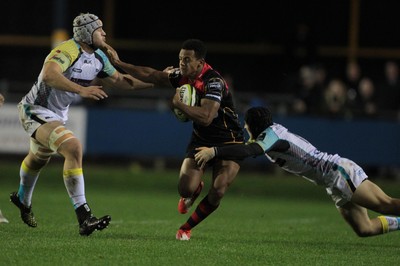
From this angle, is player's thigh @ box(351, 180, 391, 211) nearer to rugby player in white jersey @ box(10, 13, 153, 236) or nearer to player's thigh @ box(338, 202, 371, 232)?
player's thigh @ box(338, 202, 371, 232)

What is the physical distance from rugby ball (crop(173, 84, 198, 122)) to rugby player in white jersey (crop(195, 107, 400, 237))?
69 centimetres

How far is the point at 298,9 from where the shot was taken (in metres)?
27.3

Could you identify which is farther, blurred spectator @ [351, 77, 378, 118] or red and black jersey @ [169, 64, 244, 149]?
blurred spectator @ [351, 77, 378, 118]

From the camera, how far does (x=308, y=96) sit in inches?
855

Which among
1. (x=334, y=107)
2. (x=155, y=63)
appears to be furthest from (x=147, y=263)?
(x=155, y=63)

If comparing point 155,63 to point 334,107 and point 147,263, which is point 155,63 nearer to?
point 334,107

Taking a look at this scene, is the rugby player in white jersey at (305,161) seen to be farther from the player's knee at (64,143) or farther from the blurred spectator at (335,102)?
the blurred spectator at (335,102)

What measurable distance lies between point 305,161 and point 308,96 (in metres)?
11.3

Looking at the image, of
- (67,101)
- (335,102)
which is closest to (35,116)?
(67,101)

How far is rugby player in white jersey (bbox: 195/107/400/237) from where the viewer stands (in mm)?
10258

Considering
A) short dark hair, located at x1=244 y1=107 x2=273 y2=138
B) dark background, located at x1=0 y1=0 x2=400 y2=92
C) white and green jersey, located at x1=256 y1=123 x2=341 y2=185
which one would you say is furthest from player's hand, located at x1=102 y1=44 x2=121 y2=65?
dark background, located at x1=0 y1=0 x2=400 y2=92

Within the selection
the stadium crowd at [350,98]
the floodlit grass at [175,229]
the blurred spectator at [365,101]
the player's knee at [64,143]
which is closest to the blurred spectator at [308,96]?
the stadium crowd at [350,98]

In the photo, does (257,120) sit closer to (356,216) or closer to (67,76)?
(356,216)

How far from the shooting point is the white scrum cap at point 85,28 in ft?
36.3
